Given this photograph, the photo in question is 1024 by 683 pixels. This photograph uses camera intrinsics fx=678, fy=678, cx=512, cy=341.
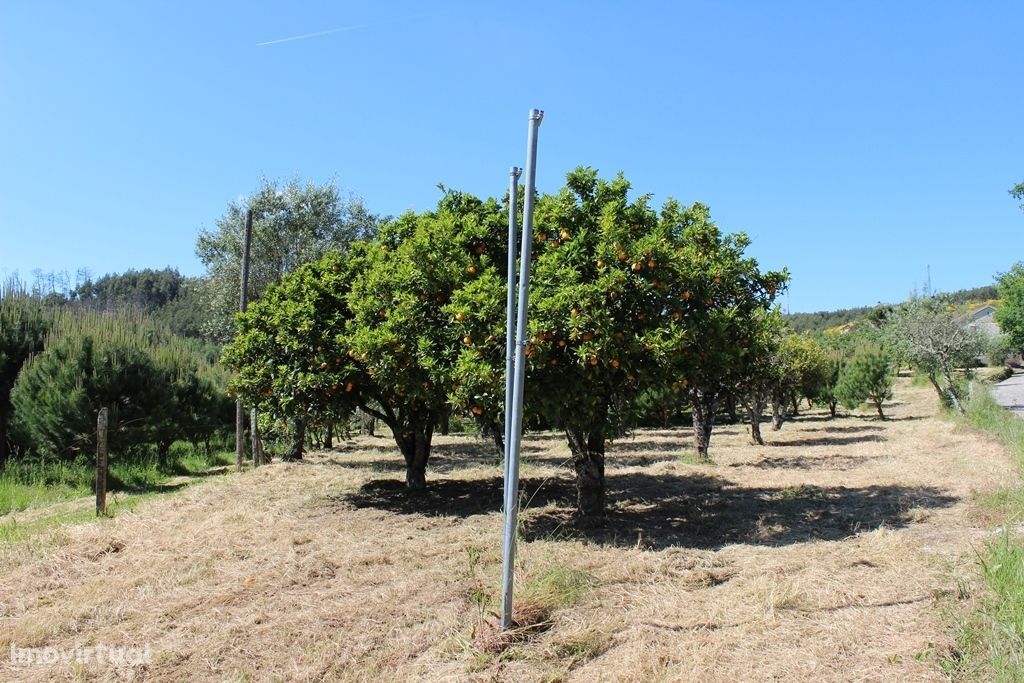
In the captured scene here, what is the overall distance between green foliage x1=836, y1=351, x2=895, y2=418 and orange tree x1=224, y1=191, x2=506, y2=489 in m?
28.5

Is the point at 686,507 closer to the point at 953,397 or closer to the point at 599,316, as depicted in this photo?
the point at 599,316

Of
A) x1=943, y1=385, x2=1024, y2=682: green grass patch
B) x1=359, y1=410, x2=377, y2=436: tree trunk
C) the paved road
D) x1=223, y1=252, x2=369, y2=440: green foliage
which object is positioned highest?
x1=223, y1=252, x2=369, y2=440: green foliage

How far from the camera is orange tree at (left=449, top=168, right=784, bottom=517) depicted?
6977mm

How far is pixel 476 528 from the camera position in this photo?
8.77 meters

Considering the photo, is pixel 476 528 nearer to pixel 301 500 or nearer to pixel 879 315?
pixel 301 500

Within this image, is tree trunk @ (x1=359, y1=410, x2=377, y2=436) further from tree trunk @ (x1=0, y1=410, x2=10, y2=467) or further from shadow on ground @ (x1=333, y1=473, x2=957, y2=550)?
shadow on ground @ (x1=333, y1=473, x2=957, y2=550)

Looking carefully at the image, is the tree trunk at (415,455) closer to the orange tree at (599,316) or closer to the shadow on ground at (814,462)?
the orange tree at (599,316)

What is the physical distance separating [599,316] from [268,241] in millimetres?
19077

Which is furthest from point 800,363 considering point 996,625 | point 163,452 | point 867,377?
point 996,625

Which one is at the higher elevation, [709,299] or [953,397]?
[709,299]

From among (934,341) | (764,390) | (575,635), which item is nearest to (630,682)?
(575,635)

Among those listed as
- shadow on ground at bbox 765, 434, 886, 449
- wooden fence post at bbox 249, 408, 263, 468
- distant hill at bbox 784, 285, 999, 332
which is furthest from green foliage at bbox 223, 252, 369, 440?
distant hill at bbox 784, 285, 999, 332

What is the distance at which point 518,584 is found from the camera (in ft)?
18.9

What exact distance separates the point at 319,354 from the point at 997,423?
17.6 meters
